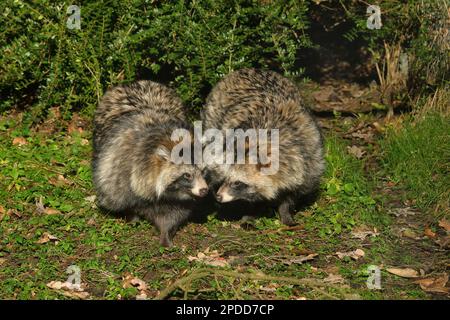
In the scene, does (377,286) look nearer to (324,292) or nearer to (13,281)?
(324,292)

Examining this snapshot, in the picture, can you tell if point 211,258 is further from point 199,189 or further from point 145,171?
point 145,171

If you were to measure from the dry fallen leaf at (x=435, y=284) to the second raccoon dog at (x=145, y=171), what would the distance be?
2.00 meters

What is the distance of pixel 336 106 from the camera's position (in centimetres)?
883

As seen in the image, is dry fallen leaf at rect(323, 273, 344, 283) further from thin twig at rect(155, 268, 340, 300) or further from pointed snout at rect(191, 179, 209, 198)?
pointed snout at rect(191, 179, 209, 198)

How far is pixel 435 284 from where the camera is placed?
5695mm

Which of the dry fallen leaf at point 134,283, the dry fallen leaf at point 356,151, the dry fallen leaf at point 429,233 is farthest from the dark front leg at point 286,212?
the dry fallen leaf at point 134,283

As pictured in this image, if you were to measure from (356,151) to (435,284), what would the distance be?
2499 mm

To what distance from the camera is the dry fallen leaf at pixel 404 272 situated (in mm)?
5840

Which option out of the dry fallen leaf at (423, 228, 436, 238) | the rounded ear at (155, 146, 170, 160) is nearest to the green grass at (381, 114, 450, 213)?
the dry fallen leaf at (423, 228, 436, 238)

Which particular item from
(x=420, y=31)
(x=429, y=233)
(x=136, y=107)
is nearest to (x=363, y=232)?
(x=429, y=233)

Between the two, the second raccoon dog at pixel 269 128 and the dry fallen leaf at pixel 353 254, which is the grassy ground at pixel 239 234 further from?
the second raccoon dog at pixel 269 128
